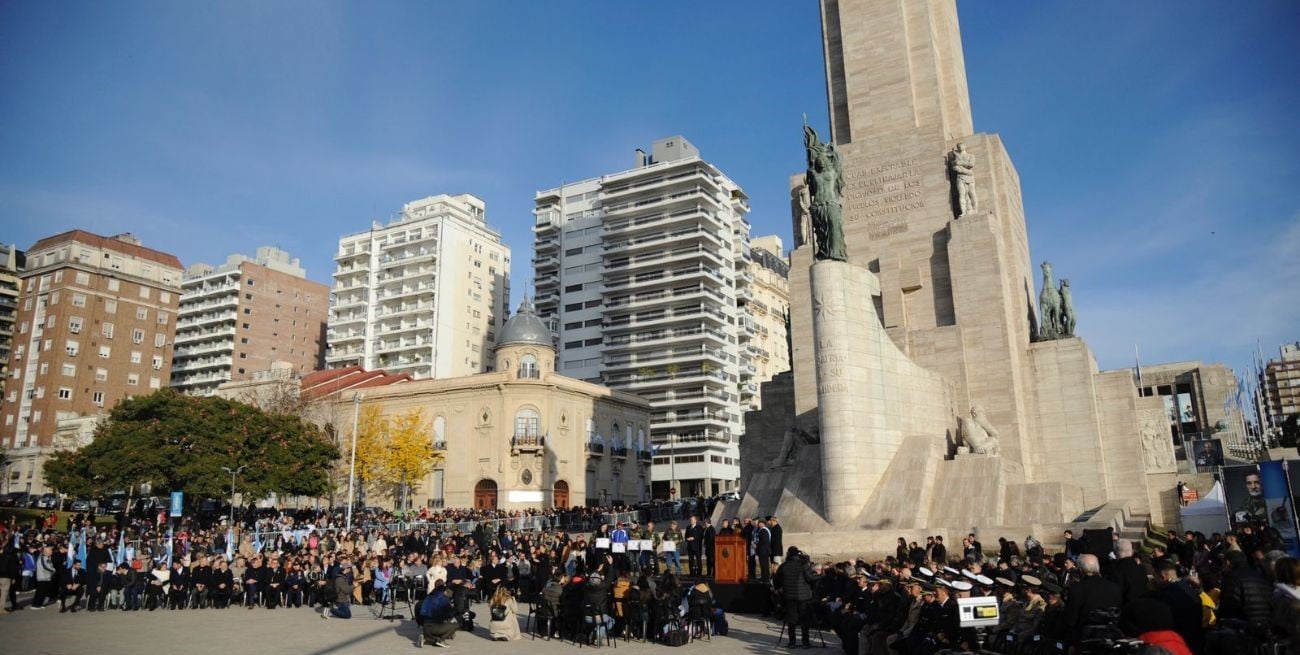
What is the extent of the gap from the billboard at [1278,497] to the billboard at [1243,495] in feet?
22.6

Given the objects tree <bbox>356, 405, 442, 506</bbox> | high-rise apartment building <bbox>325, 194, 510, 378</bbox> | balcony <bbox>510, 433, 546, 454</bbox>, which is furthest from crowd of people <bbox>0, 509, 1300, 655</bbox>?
high-rise apartment building <bbox>325, 194, 510, 378</bbox>

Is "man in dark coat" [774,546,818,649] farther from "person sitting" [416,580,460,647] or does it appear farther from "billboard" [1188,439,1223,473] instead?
"billboard" [1188,439,1223,473]

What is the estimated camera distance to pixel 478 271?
8556 centimetres

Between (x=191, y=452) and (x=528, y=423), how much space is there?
18083 millimetres

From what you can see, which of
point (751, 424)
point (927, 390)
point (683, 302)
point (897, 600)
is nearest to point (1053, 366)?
point (927, 390)

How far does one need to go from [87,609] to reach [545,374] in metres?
36.0

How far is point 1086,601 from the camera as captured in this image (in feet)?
28.3

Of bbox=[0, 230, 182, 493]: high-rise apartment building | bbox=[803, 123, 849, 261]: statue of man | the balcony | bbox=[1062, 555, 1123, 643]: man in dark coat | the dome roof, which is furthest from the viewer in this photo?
bbox=[0, 230, 182, 493]: high-rise apartment building

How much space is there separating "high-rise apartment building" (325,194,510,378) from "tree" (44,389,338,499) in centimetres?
3469

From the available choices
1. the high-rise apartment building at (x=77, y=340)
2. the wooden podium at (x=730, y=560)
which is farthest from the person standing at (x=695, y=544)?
the high-rise apartment building at (x=77, y=340)

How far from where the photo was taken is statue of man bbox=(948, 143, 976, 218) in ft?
94.8

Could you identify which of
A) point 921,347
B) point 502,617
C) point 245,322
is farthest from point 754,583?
point 245,322

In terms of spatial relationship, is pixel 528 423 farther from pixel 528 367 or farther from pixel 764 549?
pixel 764 549

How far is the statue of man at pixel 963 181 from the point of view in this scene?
94.8ft
